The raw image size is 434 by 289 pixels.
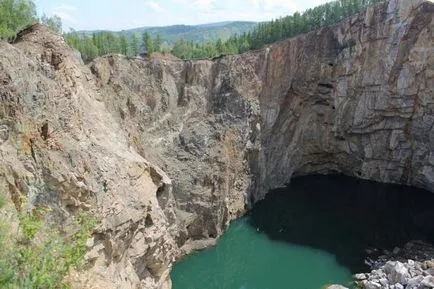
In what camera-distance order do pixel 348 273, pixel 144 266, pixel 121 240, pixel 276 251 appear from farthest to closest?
pixel 276 251
pixel 348 273
pixel 144 266
pixel 121 240

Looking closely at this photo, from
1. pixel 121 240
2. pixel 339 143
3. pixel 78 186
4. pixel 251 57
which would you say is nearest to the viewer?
pixel 78 186

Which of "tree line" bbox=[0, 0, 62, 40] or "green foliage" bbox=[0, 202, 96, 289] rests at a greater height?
"tree line" bbox=[0, 0, 62, 40]

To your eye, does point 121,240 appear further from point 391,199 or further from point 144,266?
point 391,199

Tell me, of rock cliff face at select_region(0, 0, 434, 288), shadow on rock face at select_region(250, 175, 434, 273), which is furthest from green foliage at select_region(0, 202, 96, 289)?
shadow on rock face at select_region(250, 175, 434, 273)

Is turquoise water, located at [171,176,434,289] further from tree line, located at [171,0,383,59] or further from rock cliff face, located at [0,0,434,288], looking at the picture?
tree line, located at [171,0,383,59]

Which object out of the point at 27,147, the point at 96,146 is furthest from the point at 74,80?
the point at 27,147

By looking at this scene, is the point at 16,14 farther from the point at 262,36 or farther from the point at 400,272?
the point at 262,36

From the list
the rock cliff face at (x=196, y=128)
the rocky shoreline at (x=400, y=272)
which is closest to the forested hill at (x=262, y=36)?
the rock cliff face at (x=196, y=128)
